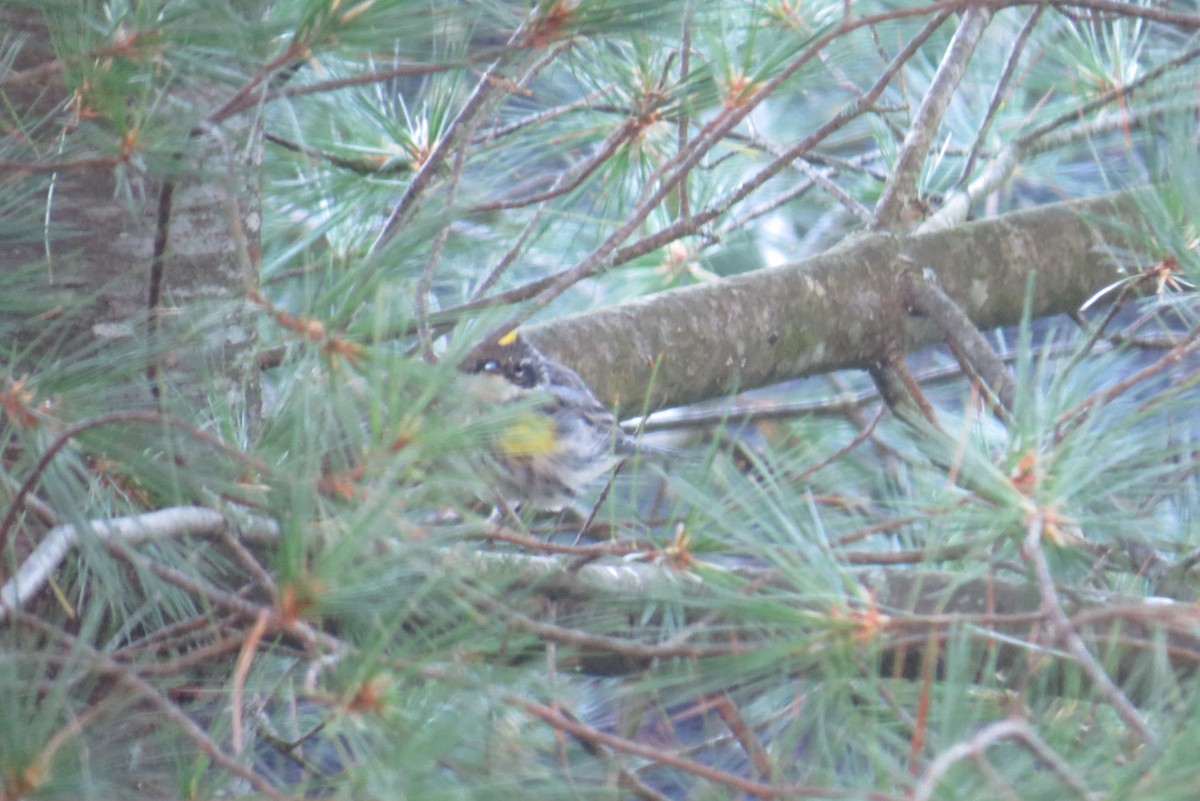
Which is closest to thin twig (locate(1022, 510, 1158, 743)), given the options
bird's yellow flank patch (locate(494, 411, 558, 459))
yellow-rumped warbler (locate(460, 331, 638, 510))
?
bird's yellow flank patch (locate(494, 411, 558, 459))

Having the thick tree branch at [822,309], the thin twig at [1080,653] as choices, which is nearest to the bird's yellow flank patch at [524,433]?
the thin twig at [1080,653]

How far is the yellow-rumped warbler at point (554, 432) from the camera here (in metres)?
1.52

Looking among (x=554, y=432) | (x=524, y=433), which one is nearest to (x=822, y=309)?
(x=554, y=432)

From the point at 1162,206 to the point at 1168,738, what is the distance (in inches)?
27.2

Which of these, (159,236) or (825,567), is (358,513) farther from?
(159,236)

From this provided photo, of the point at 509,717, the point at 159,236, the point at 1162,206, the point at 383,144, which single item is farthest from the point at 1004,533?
the point at 383,144

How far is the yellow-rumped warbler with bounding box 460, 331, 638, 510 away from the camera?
1.52 meters

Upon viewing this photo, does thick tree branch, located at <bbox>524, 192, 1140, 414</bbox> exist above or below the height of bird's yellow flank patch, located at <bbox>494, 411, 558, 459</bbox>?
below

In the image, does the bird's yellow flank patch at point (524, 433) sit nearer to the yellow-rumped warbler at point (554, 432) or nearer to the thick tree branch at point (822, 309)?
the yellow-rumped warbler at point (554, 432)

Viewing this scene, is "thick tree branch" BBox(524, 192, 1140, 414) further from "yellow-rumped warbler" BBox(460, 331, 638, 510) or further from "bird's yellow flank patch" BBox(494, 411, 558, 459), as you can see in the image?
"bird's yellow flank patch" BBox(494, 411, 558, 459)

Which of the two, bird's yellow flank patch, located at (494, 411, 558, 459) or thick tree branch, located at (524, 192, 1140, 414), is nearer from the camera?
bird's yellow flank patch, located at (494, 411, 558, 459)

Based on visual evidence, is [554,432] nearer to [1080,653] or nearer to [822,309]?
[822,309]

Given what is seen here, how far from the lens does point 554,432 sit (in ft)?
5.30

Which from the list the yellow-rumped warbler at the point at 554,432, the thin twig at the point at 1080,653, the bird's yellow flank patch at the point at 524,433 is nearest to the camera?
the thin twig at the point at 1080,653
